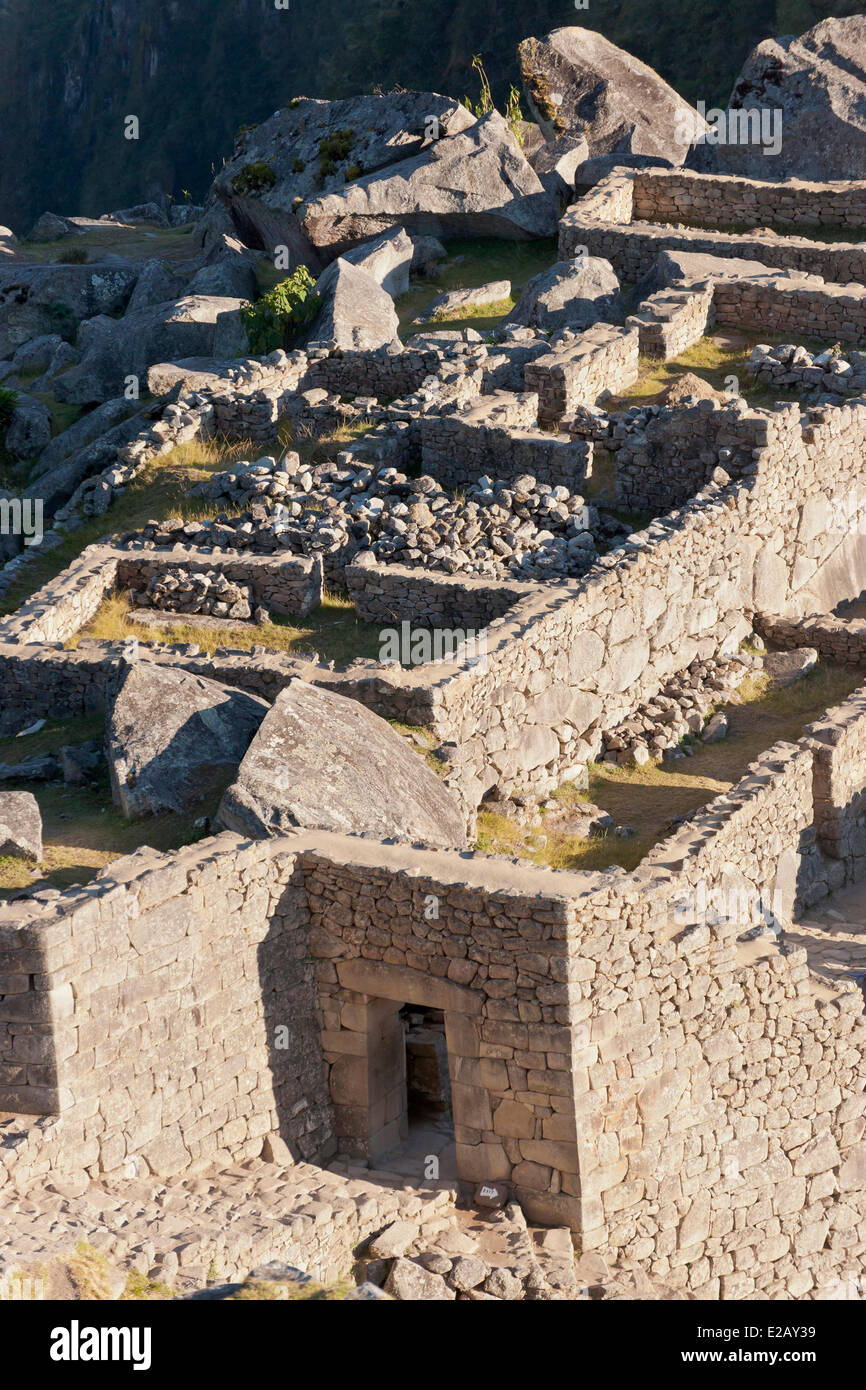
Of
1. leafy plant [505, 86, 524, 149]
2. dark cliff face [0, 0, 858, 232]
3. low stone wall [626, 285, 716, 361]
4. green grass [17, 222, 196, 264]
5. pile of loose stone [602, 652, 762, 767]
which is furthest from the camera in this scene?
dark cliff face [0, 0, 858, 232]

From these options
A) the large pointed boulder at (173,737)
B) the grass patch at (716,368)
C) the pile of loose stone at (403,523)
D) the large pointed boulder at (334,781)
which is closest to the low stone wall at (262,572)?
the pile of loose stone at (403,523)

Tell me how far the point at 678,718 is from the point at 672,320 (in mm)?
8434

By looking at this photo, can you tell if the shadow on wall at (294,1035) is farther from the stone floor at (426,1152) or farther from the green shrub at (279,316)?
the green shrub at (279,316)

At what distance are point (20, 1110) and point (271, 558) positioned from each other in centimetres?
884

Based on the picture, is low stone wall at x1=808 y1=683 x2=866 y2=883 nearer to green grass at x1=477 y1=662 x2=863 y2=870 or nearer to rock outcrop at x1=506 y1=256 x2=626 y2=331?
green grass at x1=477 y1=662 x2=863 y2=870

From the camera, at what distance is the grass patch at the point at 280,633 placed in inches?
767

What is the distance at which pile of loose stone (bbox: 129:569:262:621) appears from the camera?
65.9 feet

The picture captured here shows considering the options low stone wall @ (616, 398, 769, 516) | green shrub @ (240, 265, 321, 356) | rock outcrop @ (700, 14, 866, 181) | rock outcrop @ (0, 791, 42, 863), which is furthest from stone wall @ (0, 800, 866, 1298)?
rock outcrop @ (700, 14, 866, 181)

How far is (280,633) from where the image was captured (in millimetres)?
19875

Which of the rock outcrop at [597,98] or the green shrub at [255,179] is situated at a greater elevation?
the rock outcrop at [597,98]

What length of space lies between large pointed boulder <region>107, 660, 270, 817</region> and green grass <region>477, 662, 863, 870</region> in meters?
2.38

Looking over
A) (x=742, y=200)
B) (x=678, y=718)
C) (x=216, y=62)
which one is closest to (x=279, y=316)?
(x=742, y=200)

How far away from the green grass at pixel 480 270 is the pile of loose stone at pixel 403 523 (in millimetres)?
7316

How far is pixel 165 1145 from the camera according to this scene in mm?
13367
